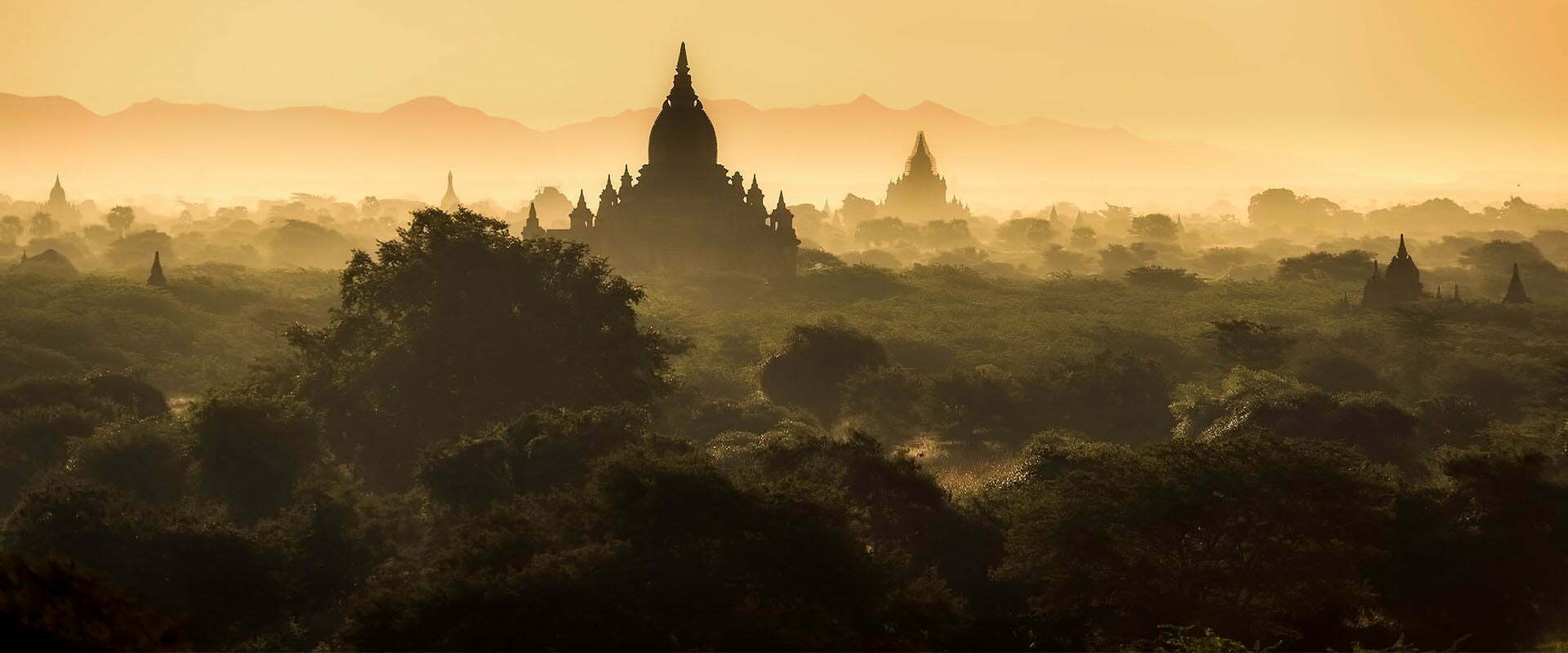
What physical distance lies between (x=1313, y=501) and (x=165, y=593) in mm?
19847

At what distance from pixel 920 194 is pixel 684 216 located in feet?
283

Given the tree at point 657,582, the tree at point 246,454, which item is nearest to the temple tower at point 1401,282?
the tree at point 246,454

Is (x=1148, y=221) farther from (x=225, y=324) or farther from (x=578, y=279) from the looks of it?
(x=578, y=279)

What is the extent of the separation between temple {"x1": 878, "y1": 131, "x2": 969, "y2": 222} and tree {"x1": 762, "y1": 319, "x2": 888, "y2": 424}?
116050 millimetres

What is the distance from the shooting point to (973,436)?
151 feet

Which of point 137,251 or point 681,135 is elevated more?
point 681,135

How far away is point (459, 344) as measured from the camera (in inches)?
1591

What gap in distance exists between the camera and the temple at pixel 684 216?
87500 millimetres

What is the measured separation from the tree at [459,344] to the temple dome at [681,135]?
149ft

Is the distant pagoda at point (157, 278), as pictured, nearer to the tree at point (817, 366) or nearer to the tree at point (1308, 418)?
the tree at point (817, 366)

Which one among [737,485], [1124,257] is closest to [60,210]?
[1124,257]

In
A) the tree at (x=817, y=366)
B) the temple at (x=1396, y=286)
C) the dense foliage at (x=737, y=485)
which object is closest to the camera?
the dense foliage at (x=737, y=485)

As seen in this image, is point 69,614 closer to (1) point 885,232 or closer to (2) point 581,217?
(2) point 581,217

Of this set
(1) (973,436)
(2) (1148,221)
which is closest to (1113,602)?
(1) (973,436)
